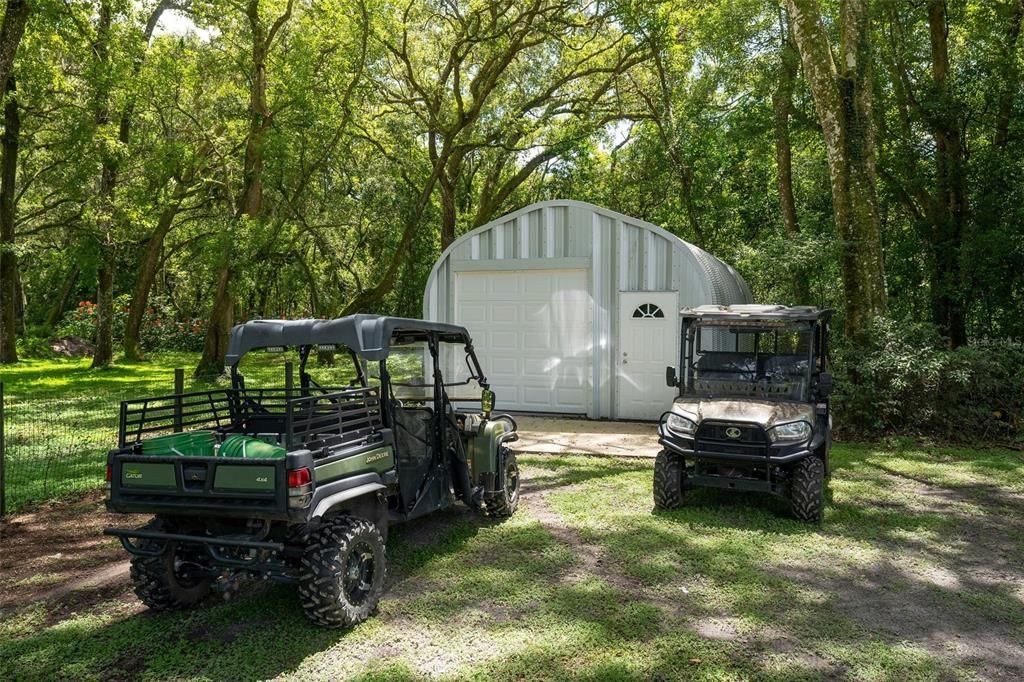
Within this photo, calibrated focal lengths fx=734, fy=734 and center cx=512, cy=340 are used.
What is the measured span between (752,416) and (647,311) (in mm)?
5607

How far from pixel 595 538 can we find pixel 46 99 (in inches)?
844

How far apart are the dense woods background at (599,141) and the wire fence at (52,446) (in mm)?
4387

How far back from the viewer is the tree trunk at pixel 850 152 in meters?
11.3

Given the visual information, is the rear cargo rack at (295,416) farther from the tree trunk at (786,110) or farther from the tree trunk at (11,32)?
the tree trunk at (786,110)

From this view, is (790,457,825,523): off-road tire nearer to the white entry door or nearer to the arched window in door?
the white entry door

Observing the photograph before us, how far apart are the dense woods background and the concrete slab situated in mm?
3192

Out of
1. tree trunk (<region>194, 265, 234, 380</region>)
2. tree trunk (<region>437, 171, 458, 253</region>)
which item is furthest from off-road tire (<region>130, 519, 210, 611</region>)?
tree trunk (<region>437, 171, 458, 253</region>)

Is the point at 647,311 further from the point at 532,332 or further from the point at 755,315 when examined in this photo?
the point at 755,315

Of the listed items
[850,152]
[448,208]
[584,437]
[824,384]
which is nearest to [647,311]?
[584,437]

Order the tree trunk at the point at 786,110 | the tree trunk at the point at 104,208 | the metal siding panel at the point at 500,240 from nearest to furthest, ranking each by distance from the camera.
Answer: the metal siding panel at the point at 500,240 → the tree trunk at the point at 786,110 → the tree trunk at the point at 104,208

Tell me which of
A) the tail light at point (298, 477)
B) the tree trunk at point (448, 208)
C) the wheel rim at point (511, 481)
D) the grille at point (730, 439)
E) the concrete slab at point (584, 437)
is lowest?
the concrete slab at point (584, 437)

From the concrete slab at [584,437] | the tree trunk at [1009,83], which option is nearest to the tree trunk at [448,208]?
the concrete slab at [584,437]

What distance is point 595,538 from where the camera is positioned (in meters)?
6.11

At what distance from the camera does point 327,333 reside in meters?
4.84
